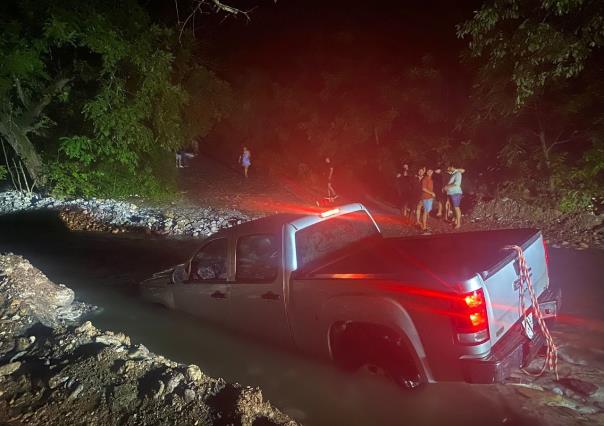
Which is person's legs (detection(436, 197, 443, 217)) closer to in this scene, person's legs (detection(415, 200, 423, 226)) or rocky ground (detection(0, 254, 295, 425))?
person's legs (detection(415, 200, 423, 226))

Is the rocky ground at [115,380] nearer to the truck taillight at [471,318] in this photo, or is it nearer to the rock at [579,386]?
the rock at [579,386]

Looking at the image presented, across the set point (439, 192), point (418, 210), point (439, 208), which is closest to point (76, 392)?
point (418, 210)

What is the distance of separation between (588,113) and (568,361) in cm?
834

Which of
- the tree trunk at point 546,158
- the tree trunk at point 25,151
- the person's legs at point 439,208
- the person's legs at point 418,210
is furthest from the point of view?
the tree trunk at point 25,151

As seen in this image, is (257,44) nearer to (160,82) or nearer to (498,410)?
(160,82)

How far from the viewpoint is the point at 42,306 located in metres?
6.68

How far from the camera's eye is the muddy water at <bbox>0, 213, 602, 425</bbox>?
13.4 ft

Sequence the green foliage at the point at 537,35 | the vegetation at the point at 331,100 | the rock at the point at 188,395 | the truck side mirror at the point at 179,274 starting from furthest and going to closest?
the vegetation at the point at 331,100 < the green foliage at the point at 537,35 < the truck side mirror at the point at 179,274 < the rock at the point at 188,395

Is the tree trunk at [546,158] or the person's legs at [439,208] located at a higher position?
the tree trunk at [546,158]

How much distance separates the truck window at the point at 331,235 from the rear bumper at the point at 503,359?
1795mm

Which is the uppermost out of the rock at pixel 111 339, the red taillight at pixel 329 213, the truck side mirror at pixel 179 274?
the red taillight at pixel 329 213

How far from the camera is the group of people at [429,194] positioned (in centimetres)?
1084

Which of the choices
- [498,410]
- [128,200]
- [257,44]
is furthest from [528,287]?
[257,44]

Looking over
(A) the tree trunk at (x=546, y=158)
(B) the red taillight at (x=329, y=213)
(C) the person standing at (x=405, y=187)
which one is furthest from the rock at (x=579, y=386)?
(C) the person standing at (x=405, y=187)
